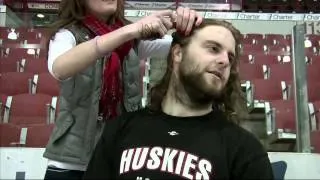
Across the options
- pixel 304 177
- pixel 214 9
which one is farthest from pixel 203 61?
pixel 214 9

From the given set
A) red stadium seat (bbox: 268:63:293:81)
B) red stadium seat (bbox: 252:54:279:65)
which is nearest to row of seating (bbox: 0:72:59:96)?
red stadium seat (bbox: 268:63:293:81)

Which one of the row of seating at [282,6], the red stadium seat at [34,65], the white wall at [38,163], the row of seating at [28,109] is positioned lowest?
the white wall at [38,163]

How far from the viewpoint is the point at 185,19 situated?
1.21 m

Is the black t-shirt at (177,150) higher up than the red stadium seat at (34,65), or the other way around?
the red stadium seat at (34,65)

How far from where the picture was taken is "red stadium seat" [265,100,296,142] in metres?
2.17

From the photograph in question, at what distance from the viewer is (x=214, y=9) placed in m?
6.93

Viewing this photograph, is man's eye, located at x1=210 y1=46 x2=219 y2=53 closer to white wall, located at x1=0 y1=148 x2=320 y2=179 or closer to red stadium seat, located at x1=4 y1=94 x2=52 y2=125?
white wall, located at x1=0 y1=148 x2=320 y2=179

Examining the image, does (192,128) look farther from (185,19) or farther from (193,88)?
(185,19)

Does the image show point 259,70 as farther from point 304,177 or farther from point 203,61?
point 203,61

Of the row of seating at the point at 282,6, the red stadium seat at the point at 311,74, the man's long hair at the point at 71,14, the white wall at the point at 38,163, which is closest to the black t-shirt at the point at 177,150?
the man's long hair at the point at 71,14

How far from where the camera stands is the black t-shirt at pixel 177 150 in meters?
1.07

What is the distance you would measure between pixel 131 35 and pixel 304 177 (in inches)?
49.1

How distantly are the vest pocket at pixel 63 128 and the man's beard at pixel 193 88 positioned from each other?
0.89 ft

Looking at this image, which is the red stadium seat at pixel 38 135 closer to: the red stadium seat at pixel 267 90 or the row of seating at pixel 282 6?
the red stadium seat at pixel 267 90
